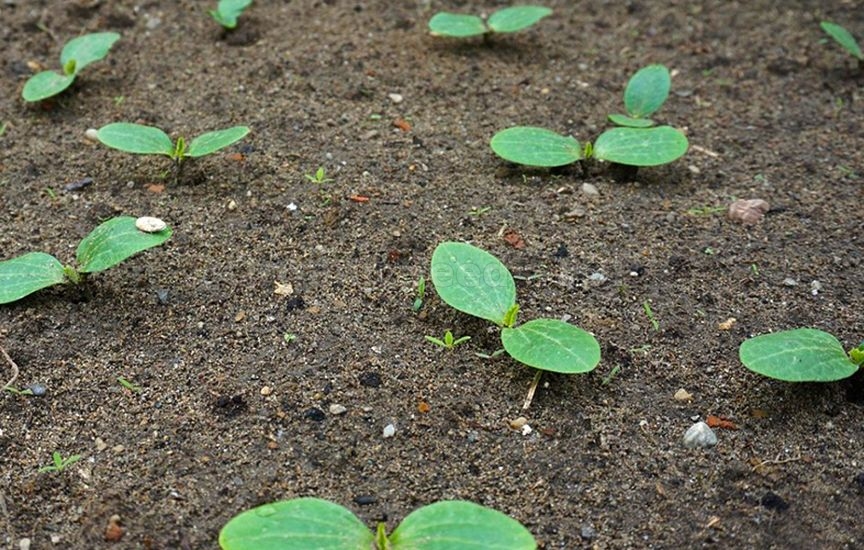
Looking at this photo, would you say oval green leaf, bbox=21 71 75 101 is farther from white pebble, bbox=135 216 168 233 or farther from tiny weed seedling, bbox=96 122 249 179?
white pebble, bbox=135 216 168 233

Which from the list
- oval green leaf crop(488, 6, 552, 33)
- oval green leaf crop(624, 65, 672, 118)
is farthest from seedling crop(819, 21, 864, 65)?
oval green leaf crop(488, 6, 552, 33)

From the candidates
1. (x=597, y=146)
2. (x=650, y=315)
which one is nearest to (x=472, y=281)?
(x=650, y=315)

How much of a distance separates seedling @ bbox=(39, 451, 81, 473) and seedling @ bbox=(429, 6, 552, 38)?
1.48 metres

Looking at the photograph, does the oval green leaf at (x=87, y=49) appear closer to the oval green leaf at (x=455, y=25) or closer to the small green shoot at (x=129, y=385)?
the oval green leaf at (x=455, y=25)

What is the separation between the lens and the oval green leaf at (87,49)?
2.45m

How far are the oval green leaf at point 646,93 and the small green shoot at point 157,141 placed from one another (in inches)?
37.1

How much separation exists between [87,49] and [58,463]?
131 cm

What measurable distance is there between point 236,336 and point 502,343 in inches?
19.2

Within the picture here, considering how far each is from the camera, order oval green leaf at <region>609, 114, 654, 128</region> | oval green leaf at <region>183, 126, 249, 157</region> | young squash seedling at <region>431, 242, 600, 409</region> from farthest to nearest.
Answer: oval green leaf at <region>609, 114, 654, 128</region> < oval green leaf at <region>183, 126, 249, 157</region> < young squash seedling at <region>431, 242, 600, 409</region>

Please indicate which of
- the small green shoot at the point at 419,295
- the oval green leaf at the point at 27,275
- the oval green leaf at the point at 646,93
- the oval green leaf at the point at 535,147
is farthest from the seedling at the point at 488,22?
the oval green leaf at the point at 27,275

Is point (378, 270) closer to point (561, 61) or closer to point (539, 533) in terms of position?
point (539, 533)

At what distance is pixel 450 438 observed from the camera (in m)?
1.61

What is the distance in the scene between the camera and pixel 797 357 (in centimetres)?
164

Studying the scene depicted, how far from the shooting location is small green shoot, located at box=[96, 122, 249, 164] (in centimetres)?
209
